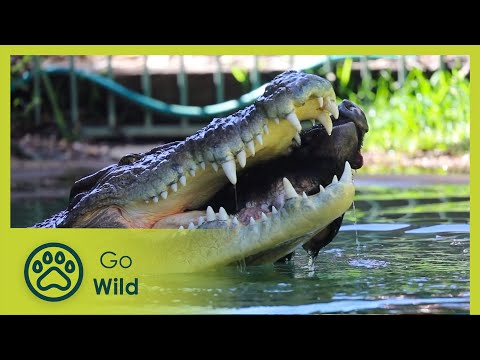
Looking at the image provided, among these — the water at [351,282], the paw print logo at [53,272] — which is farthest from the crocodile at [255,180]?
the paw print logo at [53,272]

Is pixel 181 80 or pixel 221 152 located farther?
pixel 181 80

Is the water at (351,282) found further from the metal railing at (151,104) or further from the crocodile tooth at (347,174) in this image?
the metal railing at (151,104)

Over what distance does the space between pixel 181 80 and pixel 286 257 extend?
324 centimetres

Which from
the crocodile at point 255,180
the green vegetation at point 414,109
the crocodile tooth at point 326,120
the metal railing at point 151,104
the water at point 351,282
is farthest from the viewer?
the green vegetation at point 414,109

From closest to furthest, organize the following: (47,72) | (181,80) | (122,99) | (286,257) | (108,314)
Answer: (108,314)
(286,257)
(47,72)
(181,80)
(122,99)

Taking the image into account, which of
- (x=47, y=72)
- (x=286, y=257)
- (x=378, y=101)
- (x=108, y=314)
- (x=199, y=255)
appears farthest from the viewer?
(x=378, y=101)

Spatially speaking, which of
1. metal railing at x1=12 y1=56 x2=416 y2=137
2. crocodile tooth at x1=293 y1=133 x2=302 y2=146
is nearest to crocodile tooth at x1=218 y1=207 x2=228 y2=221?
crocodile tooth at x1=293 y1=133 x2=302 y2=146

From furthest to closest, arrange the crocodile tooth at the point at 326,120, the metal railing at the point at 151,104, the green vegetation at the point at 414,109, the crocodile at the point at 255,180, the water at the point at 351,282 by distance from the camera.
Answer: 1. the green vegetation at the point at 414,109
2. the metal railing at the point at 151,104
3. the crocodile tooth at the point at 326,120
4. the crocodile at the point at 255,180
5. the water at the point at 351,282

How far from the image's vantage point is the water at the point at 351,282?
4.10 m

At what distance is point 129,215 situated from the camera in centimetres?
450
